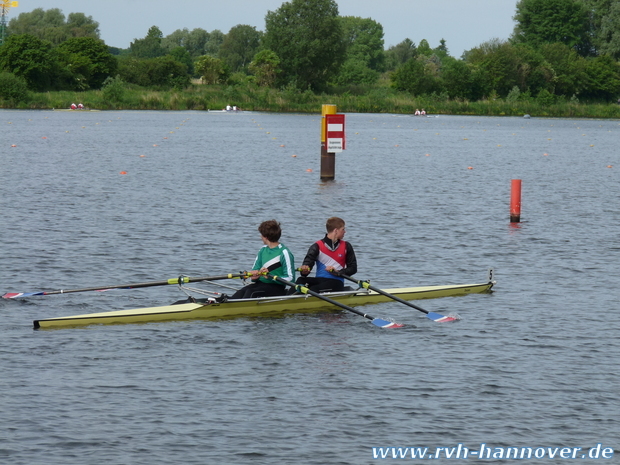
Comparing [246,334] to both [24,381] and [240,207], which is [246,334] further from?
[240,207]

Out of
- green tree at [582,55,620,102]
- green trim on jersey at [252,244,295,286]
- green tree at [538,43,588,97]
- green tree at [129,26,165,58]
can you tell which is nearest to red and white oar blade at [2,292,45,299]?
green trim on jersey at [252,244,295,286]

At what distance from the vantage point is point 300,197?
31.3m

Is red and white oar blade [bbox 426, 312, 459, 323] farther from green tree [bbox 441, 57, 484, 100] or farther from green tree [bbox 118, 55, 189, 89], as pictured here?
green tree [bbox 118, 55, 189, 89]

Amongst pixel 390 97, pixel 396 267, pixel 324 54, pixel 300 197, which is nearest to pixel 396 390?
pixel 396 267

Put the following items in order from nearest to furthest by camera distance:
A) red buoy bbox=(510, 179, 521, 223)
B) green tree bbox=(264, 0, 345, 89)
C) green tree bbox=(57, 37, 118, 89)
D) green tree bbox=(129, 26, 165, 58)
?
red buoy bbox=(510, 179, 521, 223)
green tree bbox=(57, 37, 118, 89)
green tree bbox=(264, 0, 345, 89)
green tree bbox=(129, 26, 165, 58)

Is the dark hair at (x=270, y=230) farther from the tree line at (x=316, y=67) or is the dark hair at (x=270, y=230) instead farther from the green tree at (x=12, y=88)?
the tree line at (x=316, y=67)

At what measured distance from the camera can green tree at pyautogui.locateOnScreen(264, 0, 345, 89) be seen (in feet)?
412

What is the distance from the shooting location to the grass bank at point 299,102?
101250mm

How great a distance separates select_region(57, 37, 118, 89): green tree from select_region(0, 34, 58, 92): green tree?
415 cm

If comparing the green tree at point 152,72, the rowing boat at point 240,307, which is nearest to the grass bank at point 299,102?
the green tree at point 152,72

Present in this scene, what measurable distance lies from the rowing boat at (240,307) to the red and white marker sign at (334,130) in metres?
17.3

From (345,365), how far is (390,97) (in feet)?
331

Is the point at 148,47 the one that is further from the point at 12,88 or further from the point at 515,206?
the point at 515,206

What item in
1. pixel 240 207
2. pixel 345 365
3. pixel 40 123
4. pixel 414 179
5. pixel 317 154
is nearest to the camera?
pixel 345 365
